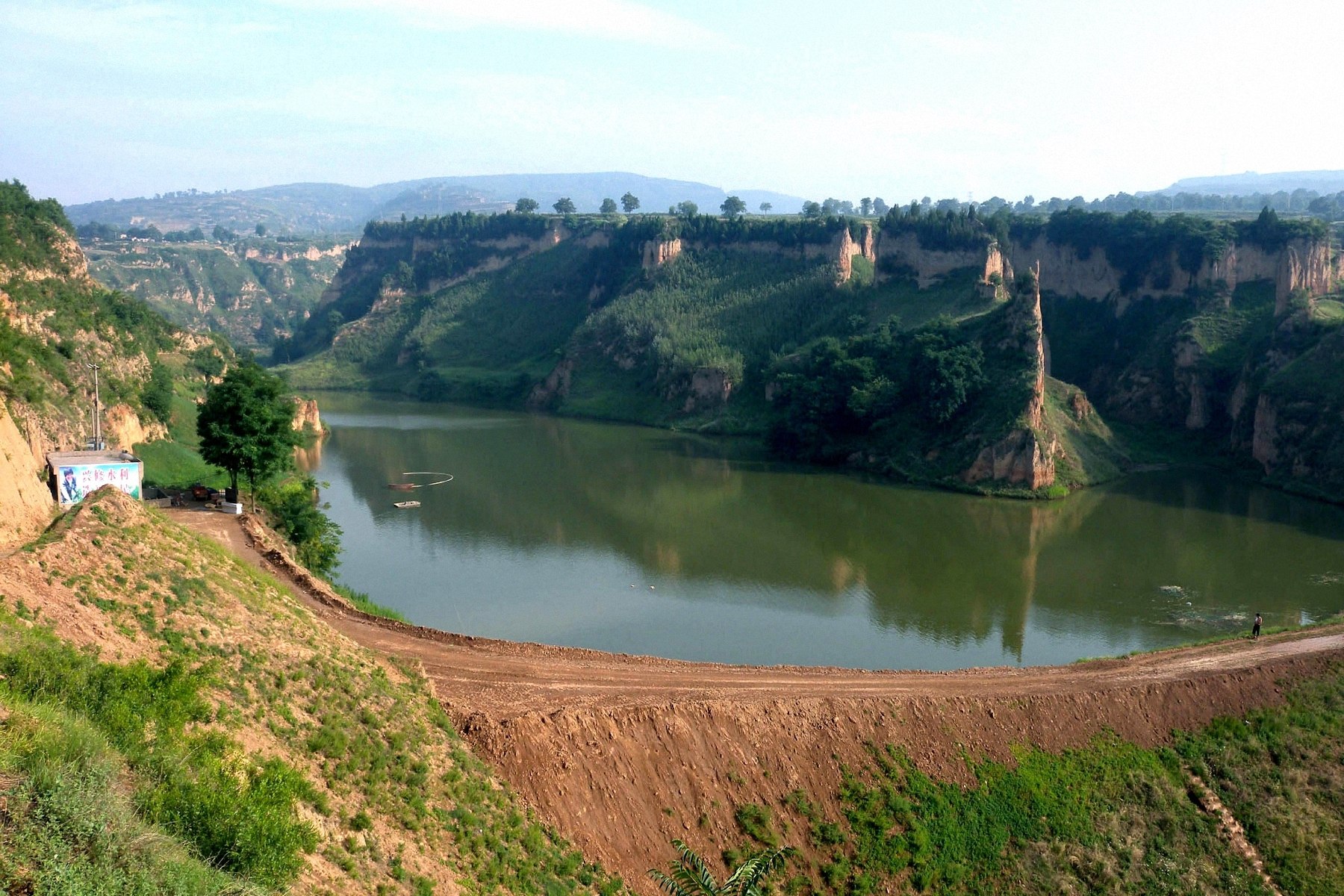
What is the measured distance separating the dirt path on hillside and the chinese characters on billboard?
13.9ft

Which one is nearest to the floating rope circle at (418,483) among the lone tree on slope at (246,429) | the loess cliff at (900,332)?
the lone tree on slope at (246,429)

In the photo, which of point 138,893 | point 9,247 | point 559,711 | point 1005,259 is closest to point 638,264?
point 1005,259

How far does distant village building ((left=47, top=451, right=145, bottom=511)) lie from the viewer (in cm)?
2642

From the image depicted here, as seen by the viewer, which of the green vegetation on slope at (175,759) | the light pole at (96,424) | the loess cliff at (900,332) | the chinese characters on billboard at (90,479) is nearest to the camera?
the green vegetation on slope at (175,759)

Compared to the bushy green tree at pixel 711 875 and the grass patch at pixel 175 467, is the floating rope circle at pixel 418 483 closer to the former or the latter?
the grass patch at pixel 175 467

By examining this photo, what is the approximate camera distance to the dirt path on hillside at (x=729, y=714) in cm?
1920

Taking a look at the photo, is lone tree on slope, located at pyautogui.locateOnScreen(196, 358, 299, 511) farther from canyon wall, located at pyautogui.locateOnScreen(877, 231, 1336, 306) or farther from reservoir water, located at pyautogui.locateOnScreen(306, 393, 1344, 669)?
canyon wall, located at pyautogui.locateOnScreen(877, 231, 1336, 306)

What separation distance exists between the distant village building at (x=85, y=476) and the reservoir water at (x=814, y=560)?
331 inches

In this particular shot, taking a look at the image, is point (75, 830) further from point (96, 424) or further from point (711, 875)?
point (96, 424)

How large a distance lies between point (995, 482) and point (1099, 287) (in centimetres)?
3081

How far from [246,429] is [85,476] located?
23.5 feet

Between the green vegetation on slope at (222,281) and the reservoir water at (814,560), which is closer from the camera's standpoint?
the reservoir water at (814,560)

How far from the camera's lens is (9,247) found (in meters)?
45.8

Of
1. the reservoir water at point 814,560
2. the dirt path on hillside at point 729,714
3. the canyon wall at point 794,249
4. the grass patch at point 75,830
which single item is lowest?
the reservoir water at point 814,560
